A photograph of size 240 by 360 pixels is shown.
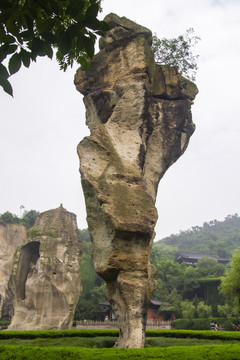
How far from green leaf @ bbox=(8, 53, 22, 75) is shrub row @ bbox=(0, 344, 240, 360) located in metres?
5.55

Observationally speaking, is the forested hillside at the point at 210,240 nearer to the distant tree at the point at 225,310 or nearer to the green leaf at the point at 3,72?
the distant tree at the point at 225,310

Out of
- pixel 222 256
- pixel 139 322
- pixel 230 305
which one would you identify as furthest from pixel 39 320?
pixel 222 256

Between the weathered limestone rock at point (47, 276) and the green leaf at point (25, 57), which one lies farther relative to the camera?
the weathered limestone rock at point (47, 276)

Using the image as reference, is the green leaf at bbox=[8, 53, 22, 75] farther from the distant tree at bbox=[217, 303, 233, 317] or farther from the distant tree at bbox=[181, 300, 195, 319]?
the distant tree at bbox=[181, 300, 195, 319]

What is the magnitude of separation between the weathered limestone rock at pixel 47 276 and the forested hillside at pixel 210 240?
47427 mm

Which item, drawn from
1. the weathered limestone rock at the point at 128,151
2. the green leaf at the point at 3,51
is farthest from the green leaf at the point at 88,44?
the weathered limestone rock at the point at 128,151

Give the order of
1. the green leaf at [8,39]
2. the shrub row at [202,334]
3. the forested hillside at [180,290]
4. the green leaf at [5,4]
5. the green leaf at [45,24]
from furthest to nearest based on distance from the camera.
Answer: the forested hillside at [180,290]
the shrub row at [202,334]
the green leaf at [8,39]
the green leaf at [45,24]
the green leaf at [5,4]

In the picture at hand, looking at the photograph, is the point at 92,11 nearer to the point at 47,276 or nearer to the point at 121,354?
the point at 121,354

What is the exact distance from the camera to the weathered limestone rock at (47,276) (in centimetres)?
1931

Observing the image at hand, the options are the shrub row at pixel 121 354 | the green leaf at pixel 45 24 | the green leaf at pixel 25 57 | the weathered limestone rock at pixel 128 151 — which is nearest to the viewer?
the green leaf at pixel 45 24

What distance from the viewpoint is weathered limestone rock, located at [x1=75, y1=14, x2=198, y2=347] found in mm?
9133

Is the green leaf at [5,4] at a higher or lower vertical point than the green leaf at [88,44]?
higher

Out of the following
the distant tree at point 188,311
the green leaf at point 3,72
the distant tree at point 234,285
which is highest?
the green leaf at point 3,72

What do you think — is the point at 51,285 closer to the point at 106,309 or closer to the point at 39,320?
the point at 39,320
